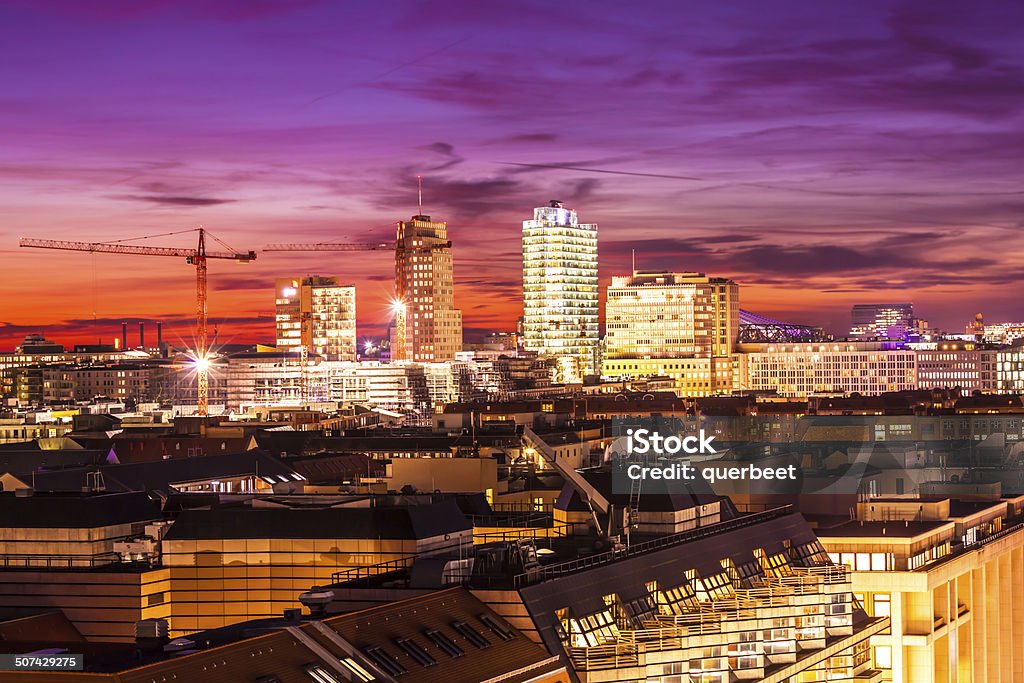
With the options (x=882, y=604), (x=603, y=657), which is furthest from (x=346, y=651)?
(x=882, y=604)

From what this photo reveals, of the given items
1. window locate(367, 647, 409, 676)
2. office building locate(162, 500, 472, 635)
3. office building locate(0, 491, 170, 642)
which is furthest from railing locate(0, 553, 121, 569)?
window locate(367, 647, 409, 676)

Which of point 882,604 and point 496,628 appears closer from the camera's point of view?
point 496,628

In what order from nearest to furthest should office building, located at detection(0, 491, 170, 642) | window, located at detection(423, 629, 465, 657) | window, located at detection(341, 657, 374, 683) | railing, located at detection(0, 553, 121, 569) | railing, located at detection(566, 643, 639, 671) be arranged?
window, located at detection(341, 657, 374, 683) < window, located at detection(423, 629, 465, 657) < railing, located at detection(566, 643, 639, 671) < office building, located at detection(0, 491, 170, 642) < railing, located at detection(0, 553, 121, 569)

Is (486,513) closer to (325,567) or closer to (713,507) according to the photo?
(713,507)

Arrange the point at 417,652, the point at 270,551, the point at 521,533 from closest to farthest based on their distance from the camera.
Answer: the point at 417,652 < the point at 270,551 < the point at 521,533

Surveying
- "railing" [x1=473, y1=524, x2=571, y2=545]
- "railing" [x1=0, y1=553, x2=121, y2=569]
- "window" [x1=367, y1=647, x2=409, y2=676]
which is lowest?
"window" [x1=367, y1=647, x2=409, y2=676]

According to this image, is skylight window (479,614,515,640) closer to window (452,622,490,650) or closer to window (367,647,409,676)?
window (452,622,490,650)

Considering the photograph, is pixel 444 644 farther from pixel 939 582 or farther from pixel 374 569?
pixel 939 582
